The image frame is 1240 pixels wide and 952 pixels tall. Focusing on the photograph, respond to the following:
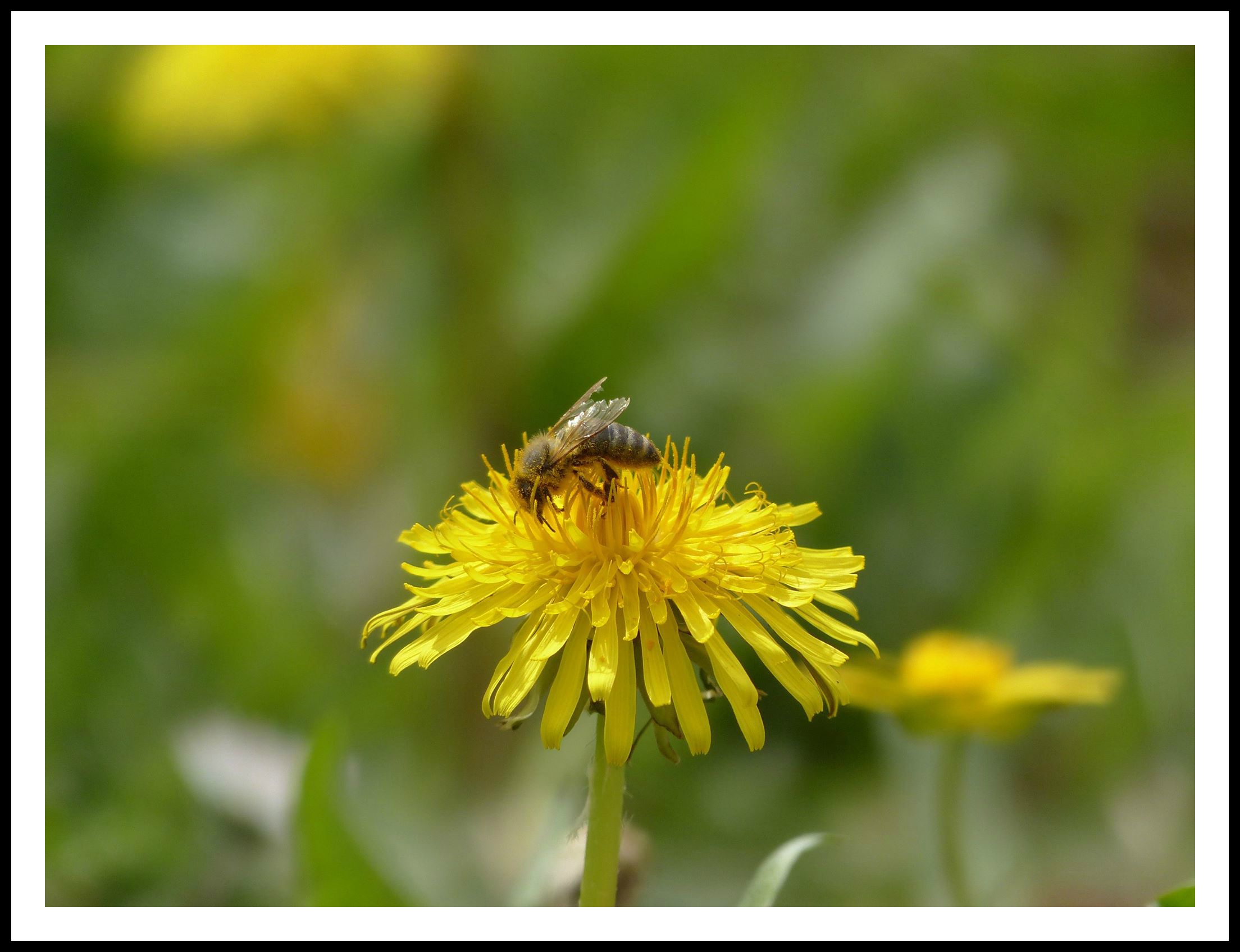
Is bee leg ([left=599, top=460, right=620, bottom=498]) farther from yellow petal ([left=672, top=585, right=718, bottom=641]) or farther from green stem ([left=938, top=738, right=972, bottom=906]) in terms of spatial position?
green stem ([left=938, top=738, right=972, bottom=906])

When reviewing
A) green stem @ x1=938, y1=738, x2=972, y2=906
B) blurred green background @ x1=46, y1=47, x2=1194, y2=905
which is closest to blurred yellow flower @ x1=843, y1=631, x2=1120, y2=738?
green stem @ x1=938, y1=738, x2=972, y2=906

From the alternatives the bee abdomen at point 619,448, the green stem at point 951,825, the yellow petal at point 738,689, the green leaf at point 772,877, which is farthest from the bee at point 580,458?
the green stem at point 951,825

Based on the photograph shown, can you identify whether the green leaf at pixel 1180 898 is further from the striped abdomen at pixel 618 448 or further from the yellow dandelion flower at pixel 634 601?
the striped abdomen at pixel 618 448

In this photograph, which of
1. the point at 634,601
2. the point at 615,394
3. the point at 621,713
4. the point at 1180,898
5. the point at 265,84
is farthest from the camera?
the point at 615,394

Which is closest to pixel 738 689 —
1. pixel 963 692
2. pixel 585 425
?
pixel 585 425

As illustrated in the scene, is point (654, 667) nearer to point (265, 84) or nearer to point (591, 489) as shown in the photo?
point (591, 489)

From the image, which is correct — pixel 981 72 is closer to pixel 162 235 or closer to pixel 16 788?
pixel 162 235
